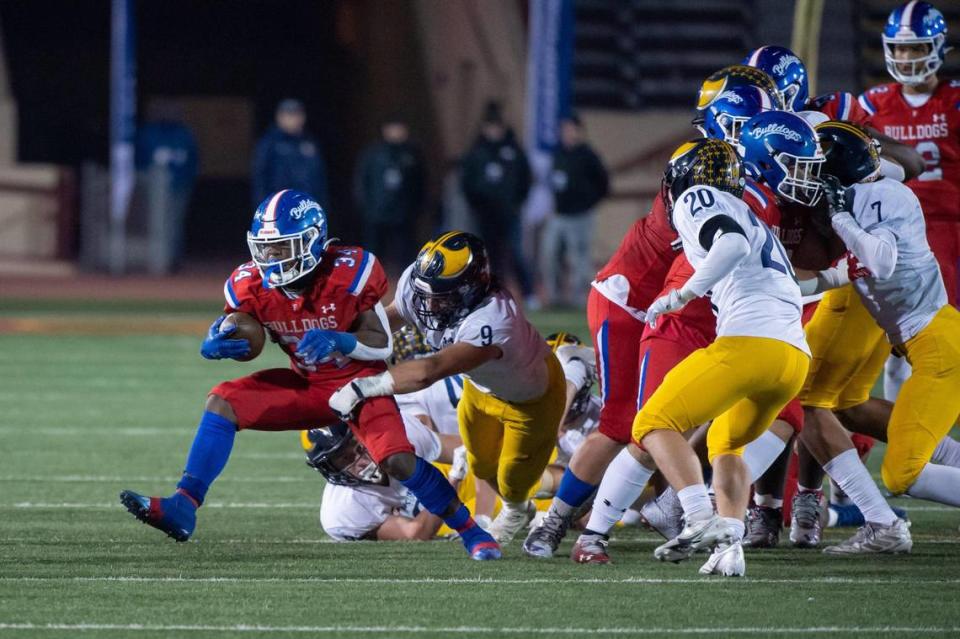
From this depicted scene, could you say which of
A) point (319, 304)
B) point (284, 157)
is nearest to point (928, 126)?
point (319, 304)

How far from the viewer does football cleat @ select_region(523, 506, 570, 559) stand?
6086 millimetres

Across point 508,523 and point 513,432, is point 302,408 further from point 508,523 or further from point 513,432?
point 508,523

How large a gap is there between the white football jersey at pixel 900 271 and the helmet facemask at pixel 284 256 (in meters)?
2.04

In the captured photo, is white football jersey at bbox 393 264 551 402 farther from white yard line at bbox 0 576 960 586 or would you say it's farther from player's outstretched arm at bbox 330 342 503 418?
white yard line at bbox 0 576 960 586

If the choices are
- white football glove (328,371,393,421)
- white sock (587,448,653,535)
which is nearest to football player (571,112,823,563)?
white sock (587,448,653,535)

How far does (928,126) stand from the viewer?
7840mm

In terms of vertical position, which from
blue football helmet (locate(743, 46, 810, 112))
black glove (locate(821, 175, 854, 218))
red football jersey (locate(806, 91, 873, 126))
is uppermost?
blue football helmet (locate(743, 46, 810, 112))

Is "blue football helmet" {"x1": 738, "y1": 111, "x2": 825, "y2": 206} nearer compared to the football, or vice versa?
"blue football helmet" {"x1": 738, "y1": 111, "x2": 825, "y2": 206}

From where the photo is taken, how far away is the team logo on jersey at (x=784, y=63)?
276 inches

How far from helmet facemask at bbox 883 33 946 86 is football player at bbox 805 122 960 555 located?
1.53 metres

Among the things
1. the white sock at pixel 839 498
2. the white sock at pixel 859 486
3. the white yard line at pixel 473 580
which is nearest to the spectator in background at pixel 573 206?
the white sock at pixel 839 498

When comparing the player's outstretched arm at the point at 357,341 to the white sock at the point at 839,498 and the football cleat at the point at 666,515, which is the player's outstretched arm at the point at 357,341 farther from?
the white sock at the point at 839,498

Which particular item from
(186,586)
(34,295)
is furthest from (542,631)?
(34,295)

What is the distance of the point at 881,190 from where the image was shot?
20.5ft
